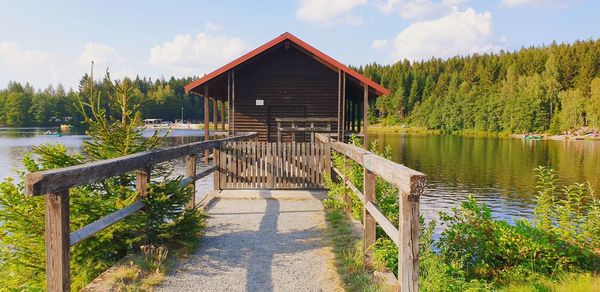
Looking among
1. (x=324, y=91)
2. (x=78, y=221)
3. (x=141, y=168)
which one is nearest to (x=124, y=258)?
(x=78, y=221)

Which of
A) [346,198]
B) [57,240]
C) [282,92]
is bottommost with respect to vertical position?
[346,198]

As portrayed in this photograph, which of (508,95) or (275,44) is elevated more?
(508,95)

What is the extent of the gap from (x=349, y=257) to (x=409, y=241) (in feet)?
6.38

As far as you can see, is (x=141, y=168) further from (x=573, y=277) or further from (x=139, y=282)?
(x=573, y=277)

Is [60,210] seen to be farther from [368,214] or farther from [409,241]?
[368,214]

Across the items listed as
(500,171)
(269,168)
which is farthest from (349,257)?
(500,171)

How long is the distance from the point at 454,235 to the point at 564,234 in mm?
1954

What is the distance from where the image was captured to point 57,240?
356cm

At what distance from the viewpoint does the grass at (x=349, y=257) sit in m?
4.64

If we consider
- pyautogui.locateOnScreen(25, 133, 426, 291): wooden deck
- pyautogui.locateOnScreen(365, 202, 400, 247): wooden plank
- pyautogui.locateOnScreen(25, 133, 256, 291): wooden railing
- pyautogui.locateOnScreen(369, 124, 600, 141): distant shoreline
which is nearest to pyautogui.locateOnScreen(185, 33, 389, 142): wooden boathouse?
pyautogui.locateOnScreen(25, 133, 426, 291): wooden deck

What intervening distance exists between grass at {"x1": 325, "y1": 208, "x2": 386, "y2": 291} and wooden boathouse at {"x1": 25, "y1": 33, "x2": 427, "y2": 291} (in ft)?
1.08

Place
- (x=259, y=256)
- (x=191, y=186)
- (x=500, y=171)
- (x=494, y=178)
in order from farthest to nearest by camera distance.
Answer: (x=500, y=171) → (x=494, y=178) → (x=191, y=186) → (x=259, y=256)

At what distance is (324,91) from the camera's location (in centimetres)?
1948

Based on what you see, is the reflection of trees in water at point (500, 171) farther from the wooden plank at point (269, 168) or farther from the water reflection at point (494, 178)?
the wooden plank at point (269, 168)
